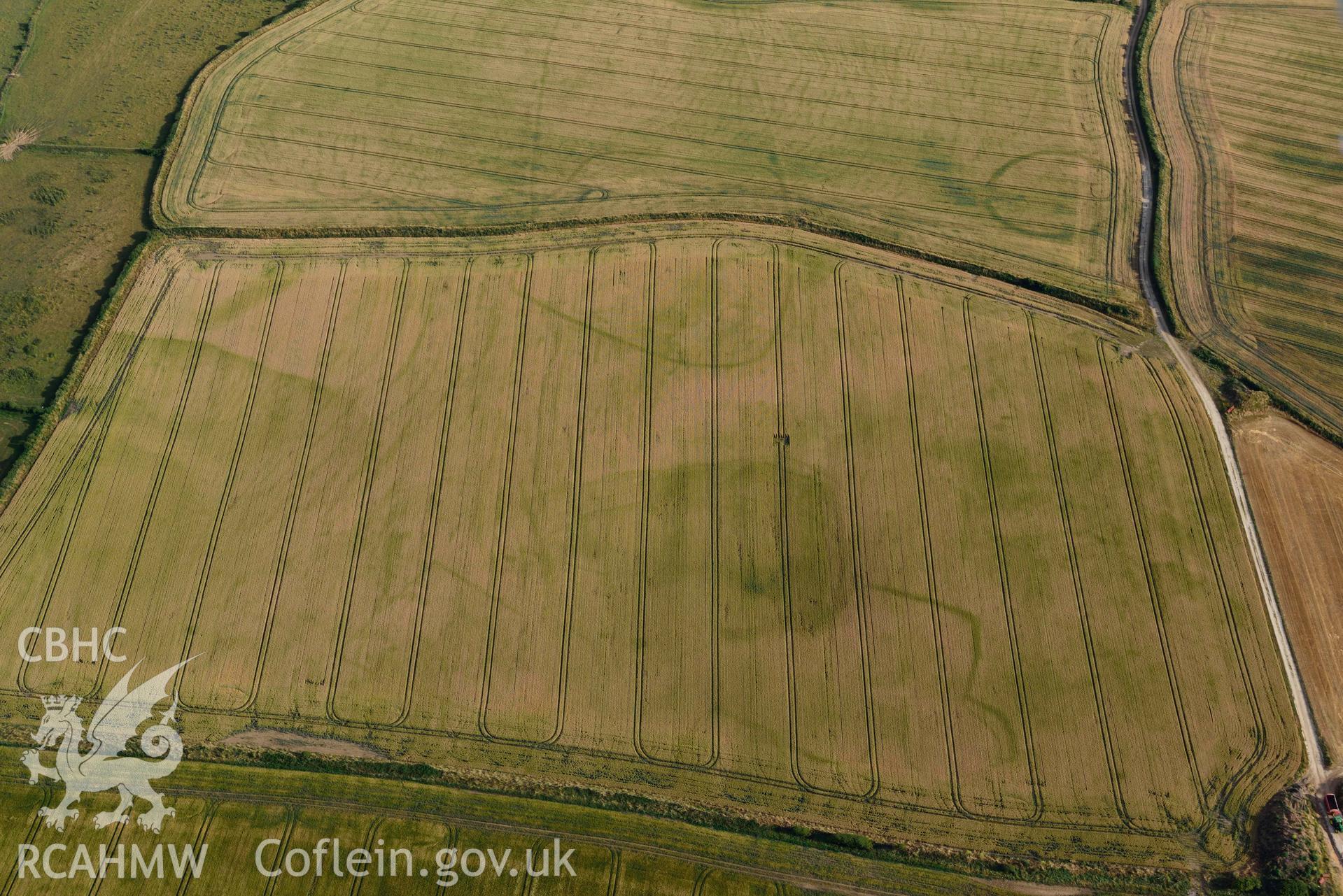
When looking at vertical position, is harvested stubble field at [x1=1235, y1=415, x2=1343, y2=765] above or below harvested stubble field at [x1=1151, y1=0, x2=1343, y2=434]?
below

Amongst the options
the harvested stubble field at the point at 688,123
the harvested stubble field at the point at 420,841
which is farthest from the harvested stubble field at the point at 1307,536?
the harvested stubble field at the point at 420,841

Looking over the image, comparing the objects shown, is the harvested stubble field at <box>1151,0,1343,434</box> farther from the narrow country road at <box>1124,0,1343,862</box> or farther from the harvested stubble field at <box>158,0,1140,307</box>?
the harvested stubble field at <box>158,0,1140,307</box>

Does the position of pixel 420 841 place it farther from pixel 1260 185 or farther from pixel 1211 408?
pixel 1260 185

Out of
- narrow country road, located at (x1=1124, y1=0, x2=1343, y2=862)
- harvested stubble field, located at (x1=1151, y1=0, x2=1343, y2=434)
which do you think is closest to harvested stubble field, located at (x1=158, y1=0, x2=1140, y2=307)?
narrow country road, located at (x1=1124, y1=0, x2=1343, y2=862)

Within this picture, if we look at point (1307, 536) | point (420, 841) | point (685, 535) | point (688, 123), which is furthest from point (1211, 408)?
point (420, 841)

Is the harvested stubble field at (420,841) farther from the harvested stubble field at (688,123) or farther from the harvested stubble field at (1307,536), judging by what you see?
the harvested stubble field at (688,123)

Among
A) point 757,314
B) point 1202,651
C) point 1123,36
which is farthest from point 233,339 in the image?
point 1123,36
